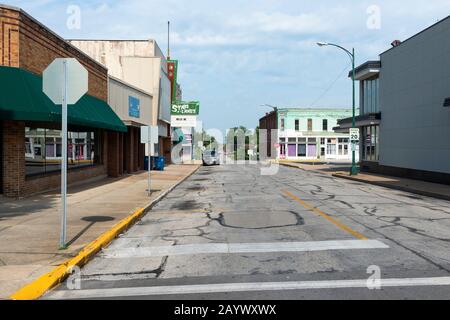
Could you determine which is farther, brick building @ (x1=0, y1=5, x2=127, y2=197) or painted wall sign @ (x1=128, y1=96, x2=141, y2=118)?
painted wall sign @ (x1=128, y1=96, x2=141, y2=118)

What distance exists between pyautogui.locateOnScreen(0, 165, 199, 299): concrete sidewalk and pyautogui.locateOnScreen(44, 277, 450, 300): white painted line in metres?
0.81

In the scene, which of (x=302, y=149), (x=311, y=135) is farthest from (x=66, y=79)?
(x=302, y=149)

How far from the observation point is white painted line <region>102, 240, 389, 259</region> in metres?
8.08

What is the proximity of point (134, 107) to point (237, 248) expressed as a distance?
80.1ft

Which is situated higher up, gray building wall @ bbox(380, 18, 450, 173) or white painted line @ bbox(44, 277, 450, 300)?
gray building wall @ bbox(380, 18, 450, 173)

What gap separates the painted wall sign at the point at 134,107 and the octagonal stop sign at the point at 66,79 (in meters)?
22.5

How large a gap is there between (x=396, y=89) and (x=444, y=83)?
20.4ft

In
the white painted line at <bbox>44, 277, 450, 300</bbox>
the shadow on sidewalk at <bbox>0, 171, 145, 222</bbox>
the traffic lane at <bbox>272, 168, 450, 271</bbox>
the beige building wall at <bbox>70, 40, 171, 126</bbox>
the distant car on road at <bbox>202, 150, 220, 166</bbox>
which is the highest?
the beige building wall at <bbox>70, 40, 171, 126</bbox>

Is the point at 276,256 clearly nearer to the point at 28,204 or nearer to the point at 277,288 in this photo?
the point at 277,288

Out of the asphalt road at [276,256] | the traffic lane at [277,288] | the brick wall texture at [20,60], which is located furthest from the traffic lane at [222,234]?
the brick wall texture at [20,60]

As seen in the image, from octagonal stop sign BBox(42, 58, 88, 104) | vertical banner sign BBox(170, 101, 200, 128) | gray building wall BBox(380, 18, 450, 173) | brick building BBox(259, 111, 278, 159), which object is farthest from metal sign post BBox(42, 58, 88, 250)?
brick building BBox(259, 111, 278, 159)

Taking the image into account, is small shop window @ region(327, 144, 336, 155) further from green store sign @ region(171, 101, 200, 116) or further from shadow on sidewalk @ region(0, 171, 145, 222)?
shadow on sidewalk @ region(0, 171, 145, 222)

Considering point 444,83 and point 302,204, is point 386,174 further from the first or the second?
point 302,204
